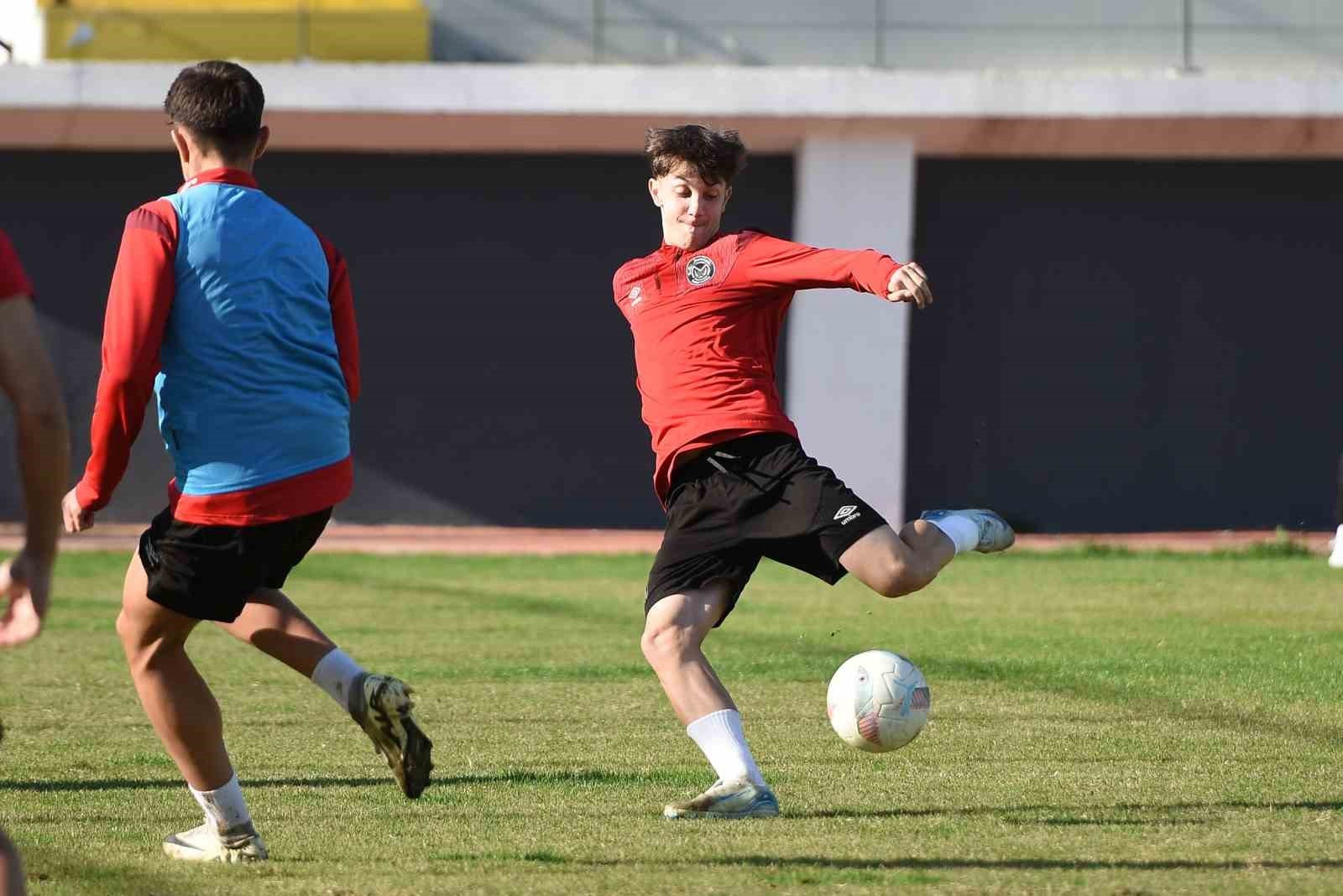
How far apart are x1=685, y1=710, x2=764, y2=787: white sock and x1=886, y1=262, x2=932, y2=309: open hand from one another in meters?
1.27

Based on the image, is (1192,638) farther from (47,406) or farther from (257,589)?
(47,406)

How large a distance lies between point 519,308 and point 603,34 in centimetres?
330

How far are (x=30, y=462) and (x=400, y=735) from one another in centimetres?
182

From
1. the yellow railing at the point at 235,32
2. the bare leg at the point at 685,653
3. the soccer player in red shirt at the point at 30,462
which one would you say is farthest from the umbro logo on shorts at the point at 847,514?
the yellow railing at the point at 235,32

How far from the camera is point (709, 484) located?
562cm

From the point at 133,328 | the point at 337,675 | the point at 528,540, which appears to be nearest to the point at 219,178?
the point at 133,328

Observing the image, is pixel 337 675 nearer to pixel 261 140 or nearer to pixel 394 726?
pixel 394 726

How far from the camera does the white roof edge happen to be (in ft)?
61.4

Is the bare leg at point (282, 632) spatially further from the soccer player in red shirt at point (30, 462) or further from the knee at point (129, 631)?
the soccer player in red shirt at point (30, 462)

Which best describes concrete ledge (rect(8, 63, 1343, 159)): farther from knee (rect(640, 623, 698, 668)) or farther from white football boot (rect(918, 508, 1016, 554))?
knee (rect(640, 623, 698, 668))

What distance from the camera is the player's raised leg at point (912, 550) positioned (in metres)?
5.46

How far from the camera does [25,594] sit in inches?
121

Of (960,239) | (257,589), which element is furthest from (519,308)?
(257,589)

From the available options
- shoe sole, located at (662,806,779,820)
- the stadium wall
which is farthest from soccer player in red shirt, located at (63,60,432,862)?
the stadium wall
